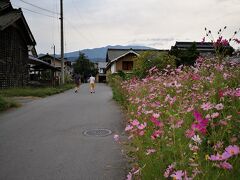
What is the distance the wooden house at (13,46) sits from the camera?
27094 millimetres

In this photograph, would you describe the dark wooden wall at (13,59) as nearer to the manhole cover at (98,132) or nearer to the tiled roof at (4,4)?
the tiled roof at (4,4)

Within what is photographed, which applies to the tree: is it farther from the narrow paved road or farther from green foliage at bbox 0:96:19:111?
the narrow paved road

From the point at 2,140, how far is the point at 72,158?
8.18ft

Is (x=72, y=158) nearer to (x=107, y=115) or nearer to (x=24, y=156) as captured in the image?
(x=24, y=156)

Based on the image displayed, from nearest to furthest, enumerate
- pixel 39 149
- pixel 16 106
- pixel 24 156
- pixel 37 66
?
pixel 24 156
pixel 39 149
pixel 16 106
pixel 37 66

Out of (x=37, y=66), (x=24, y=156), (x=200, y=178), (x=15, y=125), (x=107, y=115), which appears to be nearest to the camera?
(x=200, y=178)

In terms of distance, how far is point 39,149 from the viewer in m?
7.05

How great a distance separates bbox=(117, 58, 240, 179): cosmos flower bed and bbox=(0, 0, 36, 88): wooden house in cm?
2120

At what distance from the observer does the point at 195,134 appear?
11.7 ft

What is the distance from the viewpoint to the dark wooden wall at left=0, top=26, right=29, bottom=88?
27.3m

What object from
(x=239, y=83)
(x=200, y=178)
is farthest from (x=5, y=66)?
(x=200, y=178)

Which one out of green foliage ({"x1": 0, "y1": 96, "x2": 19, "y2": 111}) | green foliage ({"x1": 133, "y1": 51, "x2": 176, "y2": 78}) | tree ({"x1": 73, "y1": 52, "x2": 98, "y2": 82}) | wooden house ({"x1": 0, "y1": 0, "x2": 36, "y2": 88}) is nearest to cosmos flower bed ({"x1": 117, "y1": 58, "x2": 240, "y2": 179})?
green foliage ({"x1": 0, "y1": 96, "x2": 19, "y2": 111})

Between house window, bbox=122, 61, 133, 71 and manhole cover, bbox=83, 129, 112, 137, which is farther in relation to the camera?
house window, bbox=122, 61, 133, 71

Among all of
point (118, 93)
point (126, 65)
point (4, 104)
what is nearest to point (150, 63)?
point (118, 93)
